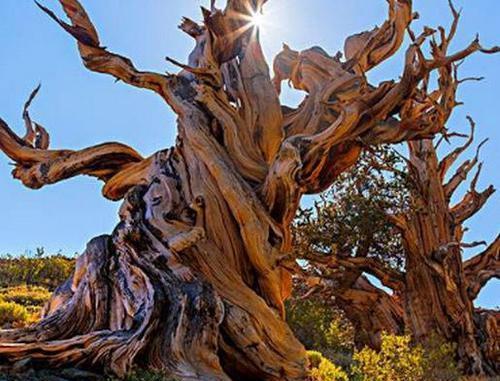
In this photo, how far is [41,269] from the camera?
1433 centimetres

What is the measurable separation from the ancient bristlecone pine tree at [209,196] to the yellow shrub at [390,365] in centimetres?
78

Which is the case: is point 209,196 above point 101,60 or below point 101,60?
below

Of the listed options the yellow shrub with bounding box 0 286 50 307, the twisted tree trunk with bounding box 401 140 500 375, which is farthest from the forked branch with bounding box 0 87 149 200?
the twisted tree trunk with bounding box 401 140 500 375

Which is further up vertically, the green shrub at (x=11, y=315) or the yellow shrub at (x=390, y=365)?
the green shrub at (x=11, y=315)

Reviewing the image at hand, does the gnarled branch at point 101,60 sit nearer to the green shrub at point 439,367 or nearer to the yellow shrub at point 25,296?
the green shrub at point 439,367

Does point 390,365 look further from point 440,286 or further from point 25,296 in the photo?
point 25,296

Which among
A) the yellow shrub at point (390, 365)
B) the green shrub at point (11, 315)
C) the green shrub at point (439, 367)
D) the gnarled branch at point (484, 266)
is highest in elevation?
the gnarled branch at point (484, 266)

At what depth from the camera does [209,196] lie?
19.6 ft

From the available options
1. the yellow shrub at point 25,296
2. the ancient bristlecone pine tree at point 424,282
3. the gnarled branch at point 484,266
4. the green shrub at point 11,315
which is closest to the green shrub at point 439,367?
the ancient bristlecone pine tree at point 424,282

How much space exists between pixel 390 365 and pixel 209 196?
2511 millimetres

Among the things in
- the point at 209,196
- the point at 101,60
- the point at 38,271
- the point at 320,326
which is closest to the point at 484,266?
the point at 320,326

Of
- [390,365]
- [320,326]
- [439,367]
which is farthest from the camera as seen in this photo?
[320,326]

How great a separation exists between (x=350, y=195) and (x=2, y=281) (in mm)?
8958

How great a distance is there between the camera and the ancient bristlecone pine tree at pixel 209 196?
4668 mm
